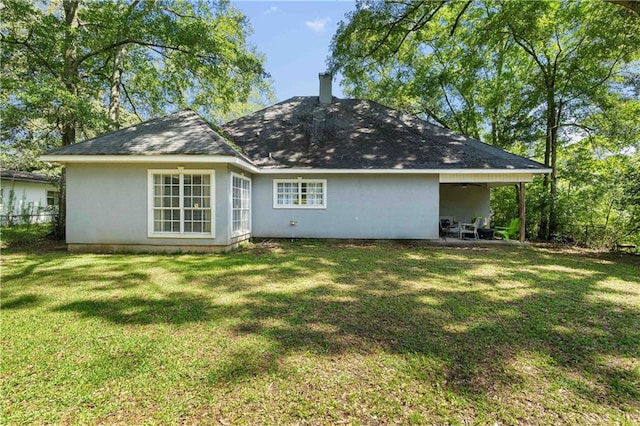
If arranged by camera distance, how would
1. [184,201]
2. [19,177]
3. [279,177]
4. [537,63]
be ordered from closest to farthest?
[184,201], [279,177], [537,63], [19,177]

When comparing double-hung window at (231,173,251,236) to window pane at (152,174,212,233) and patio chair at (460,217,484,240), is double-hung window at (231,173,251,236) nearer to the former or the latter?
window pane at (152,174,212,233)

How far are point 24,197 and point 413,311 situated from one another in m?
24.8

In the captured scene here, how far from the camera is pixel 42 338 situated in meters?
3.41

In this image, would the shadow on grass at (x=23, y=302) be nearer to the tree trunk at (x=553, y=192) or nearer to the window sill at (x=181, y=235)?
the window sill at (x=181, y=235)

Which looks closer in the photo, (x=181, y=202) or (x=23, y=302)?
(x=23, y=302)

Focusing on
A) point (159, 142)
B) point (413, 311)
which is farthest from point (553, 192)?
Answer: point (159, 142)

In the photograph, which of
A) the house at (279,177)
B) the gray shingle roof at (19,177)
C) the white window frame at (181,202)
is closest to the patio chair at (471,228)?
the house at (279,177)

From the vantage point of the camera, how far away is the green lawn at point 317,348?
2.36 metres

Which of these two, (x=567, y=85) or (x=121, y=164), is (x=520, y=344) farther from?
(x=567, y=85)

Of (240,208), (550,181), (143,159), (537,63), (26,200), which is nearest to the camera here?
(143,159)

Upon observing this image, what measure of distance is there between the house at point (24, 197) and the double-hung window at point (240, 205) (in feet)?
39.5

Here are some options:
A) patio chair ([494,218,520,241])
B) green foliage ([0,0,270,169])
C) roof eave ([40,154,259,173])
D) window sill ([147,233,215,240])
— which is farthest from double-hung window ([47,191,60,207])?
patio chair ([494,218,520,241])

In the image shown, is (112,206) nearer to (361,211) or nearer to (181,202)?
(181,202)

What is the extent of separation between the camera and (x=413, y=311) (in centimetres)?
438
